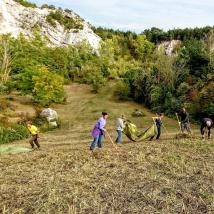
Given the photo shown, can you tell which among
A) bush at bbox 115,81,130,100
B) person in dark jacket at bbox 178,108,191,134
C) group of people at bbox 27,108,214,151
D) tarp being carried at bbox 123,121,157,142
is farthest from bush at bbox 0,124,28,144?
bush at bbox 115,81,130,100

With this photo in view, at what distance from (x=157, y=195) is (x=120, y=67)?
204 feet

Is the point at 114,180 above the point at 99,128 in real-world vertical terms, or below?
below

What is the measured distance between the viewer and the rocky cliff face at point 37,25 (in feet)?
289

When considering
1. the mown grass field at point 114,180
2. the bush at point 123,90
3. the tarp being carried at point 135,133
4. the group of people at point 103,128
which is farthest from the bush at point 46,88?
the mown grass field at point 114,180

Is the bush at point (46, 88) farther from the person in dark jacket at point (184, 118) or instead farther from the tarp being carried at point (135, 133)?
the person in dark jacket at point (184, 118)

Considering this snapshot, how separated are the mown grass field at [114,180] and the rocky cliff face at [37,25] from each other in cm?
6704

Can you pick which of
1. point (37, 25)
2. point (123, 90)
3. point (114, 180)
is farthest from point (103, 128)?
point (37, 25)

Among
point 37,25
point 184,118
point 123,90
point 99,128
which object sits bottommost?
point 123,90

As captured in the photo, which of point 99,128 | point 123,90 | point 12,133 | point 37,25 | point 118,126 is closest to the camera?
point 99,128

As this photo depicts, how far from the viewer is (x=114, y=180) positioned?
1691 centimetres

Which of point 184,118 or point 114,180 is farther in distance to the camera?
point 184,118

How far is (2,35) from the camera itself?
262 feet

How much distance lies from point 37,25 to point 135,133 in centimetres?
6644

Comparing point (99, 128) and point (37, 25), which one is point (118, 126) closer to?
point (99, 128)
